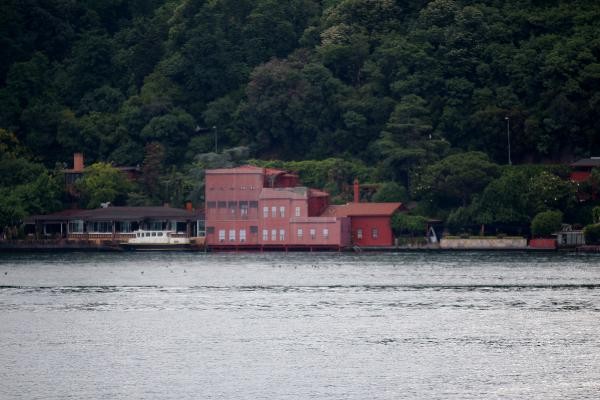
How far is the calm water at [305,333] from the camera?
44.4 metres

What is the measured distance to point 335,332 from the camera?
56.8m

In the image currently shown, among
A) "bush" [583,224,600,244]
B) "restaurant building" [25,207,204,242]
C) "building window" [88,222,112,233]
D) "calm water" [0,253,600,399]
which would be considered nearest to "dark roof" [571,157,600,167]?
"bush" [583,224,600,244]

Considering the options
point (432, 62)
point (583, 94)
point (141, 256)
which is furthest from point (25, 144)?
point (583, 94)

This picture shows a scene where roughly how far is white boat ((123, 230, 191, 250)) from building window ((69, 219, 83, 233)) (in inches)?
191

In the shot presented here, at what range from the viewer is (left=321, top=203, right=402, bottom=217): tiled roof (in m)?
117

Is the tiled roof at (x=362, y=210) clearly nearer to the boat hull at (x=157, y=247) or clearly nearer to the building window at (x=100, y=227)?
the boat hull at (x=157, y=247)

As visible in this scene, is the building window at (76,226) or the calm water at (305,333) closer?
the calm water at (305,333)

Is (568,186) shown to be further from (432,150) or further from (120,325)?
(120,325)

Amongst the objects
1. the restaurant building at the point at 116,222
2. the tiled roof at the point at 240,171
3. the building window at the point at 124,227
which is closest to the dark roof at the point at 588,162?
the tiled roof at the point at 240,171

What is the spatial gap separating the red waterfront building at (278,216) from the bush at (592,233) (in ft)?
51.8

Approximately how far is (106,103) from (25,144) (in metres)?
9.13

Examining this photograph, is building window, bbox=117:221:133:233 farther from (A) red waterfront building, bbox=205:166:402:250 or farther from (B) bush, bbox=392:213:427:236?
(B) bush, bbox=392:213:427:236

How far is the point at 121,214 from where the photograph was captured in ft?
411

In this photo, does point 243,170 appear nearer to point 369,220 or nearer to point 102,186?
point 369,220
